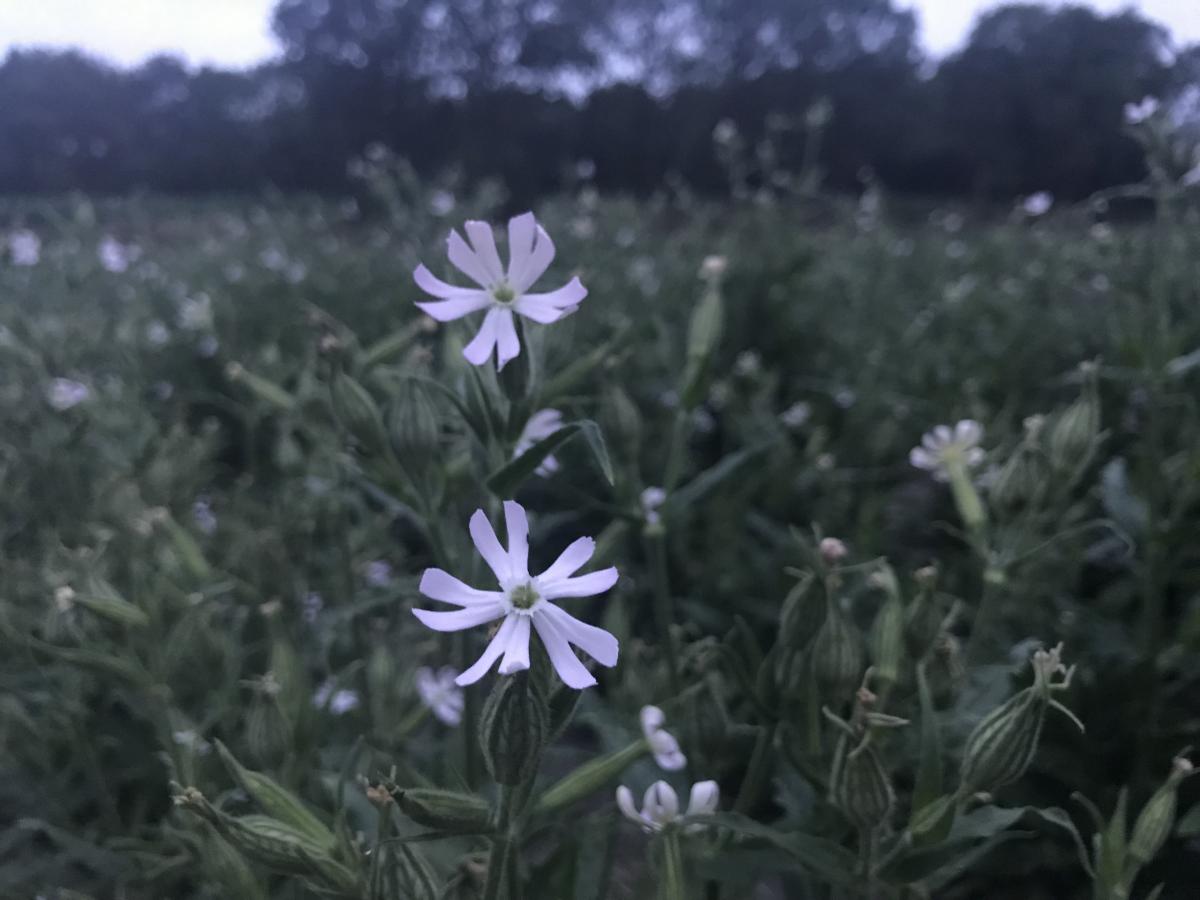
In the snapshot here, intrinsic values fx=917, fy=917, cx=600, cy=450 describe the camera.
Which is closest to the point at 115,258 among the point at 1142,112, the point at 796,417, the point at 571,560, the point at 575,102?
the point at 796,417

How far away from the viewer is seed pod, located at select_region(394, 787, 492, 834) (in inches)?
25.2

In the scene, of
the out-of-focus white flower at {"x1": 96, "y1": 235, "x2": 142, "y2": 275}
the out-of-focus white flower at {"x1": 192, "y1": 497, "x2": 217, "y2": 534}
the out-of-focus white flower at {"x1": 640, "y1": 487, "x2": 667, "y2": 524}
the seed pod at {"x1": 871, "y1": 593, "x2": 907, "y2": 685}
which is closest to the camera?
the seed pod at {"x1": 871, "y1": 593, "x2": 907, "y2": 685}

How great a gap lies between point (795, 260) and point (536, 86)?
17.1 meters

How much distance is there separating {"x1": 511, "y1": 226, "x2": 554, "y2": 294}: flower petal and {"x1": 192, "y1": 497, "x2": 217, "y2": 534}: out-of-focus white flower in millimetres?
1509

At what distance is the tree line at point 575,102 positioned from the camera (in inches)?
629

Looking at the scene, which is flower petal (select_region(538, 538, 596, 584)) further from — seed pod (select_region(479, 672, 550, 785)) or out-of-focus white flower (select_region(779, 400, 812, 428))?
out-of-focus white flower (select_region(779, 400, 812, 428))

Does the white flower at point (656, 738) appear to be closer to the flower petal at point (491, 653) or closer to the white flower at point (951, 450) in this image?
the flower petal at point (491, 653)

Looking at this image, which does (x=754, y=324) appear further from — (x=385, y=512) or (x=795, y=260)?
(x=385, y=512)

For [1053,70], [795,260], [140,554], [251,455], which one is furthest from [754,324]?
[1053,70]

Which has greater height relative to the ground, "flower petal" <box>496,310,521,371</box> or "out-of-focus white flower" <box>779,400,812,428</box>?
"flower petal" <box>496,310,521,371</box>

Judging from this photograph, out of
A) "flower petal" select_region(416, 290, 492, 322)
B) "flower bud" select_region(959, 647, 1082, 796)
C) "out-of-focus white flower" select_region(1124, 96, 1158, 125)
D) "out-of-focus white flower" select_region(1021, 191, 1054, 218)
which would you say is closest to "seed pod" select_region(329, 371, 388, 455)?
"flower petal" select_region(416, 290, 492, 322)

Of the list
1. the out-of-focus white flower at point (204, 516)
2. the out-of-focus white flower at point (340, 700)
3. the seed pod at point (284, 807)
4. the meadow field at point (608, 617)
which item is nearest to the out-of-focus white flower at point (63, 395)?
the meadow field at point (608, 617)

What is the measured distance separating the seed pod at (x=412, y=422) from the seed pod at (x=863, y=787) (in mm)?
487

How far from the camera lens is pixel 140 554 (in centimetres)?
155
